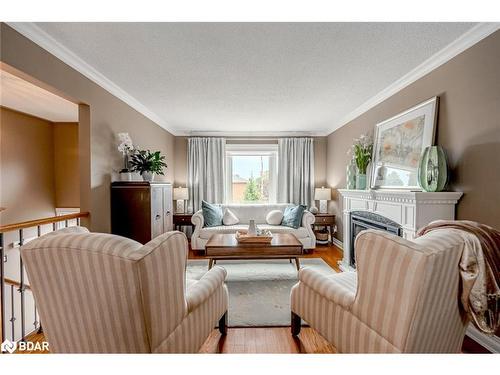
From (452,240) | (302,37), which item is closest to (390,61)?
(302,37)

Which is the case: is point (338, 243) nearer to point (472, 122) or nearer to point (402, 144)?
point (402, 144)

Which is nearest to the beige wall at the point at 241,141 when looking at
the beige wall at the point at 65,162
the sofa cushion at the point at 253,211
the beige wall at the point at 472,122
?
the sofa cushion at the point at 253,211

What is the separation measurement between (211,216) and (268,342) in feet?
9.66

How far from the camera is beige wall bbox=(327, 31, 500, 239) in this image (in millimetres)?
1849

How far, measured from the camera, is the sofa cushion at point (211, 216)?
4590 mm

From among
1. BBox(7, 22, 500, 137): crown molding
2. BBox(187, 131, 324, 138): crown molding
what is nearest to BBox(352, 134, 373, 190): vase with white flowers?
BBox(7, 22, 500, 137): crown molding

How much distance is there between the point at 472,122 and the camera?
80.0 inches

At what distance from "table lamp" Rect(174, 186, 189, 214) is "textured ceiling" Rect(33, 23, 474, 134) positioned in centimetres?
183

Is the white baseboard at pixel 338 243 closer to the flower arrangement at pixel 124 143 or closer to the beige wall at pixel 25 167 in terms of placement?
the flower arrangement at pixel 124 143

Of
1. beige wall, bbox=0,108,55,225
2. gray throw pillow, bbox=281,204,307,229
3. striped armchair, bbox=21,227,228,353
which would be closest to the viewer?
striped armchair, bbox=21,227,228,353

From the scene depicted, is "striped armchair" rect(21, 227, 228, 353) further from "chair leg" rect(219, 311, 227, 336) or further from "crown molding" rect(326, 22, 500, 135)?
"crown molding" rect(326, 22, 500, 135)

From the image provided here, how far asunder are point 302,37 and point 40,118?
4.80 m

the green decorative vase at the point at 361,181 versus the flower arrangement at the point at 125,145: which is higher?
the flower arrangement at the point at 125,145

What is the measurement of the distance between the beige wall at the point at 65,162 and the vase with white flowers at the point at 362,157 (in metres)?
4.96
